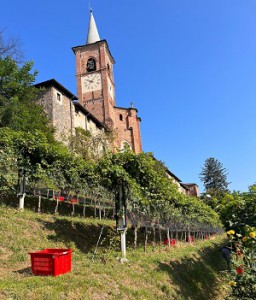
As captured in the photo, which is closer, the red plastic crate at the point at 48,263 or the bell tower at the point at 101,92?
the red plastic crate at the point at 48,263

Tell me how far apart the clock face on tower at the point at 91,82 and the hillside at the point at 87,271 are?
107 ft

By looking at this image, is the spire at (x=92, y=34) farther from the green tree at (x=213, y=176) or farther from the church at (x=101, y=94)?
the green tree at (x=213, y=176)

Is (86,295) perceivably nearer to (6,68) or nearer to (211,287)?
(211,287)

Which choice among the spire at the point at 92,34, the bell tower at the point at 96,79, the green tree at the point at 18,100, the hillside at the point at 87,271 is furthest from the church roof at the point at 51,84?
the spire at the point at 92,34

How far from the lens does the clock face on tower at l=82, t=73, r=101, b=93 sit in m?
41.7

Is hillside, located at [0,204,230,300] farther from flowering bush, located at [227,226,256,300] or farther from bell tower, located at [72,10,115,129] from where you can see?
bell tower, located at [72,10,115,129]

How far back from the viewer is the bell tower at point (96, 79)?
40.2 meters

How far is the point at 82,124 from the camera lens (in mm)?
31719

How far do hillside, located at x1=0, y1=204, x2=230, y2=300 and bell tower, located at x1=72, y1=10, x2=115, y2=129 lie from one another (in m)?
29.5

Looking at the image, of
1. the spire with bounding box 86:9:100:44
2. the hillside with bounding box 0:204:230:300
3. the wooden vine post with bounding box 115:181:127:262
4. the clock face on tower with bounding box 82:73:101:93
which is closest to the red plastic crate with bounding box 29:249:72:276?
the hillside with bounding box 0:204:230:300

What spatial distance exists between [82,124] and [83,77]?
13.7m

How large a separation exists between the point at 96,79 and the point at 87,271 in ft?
126

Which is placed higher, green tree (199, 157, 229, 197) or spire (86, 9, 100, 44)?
spire (86, 9, 100, 44)

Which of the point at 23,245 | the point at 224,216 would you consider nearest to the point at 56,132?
the point at 23,245
